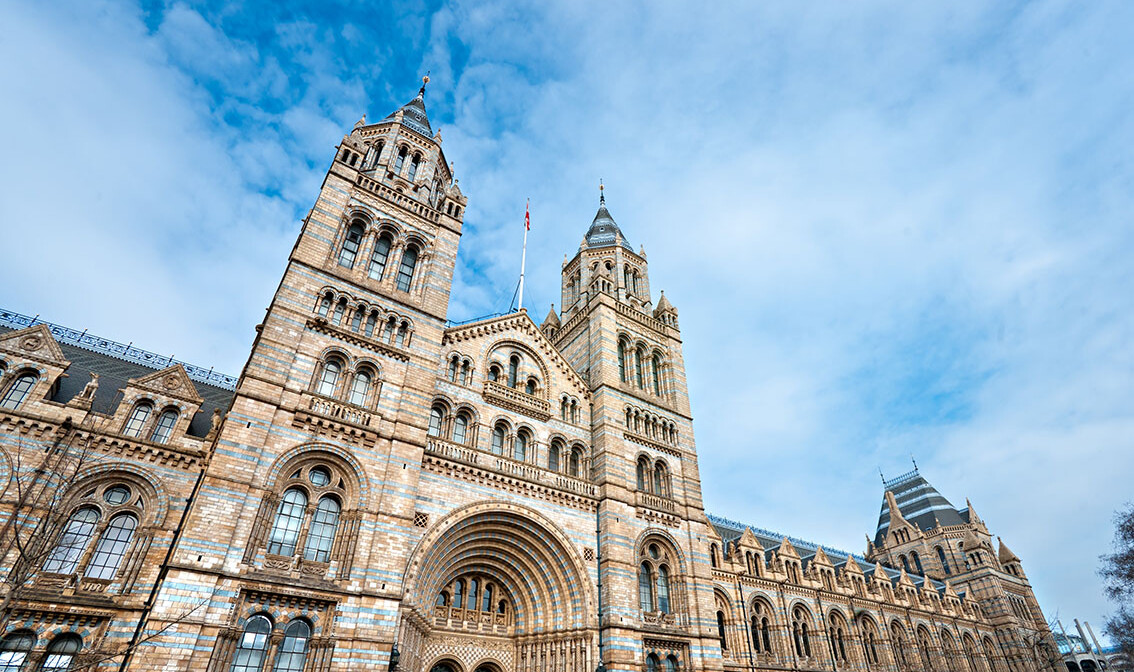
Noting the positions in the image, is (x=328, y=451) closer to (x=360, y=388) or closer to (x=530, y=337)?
(x=360, y=388)

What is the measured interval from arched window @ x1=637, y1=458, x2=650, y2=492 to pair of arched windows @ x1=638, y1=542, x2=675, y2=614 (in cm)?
288

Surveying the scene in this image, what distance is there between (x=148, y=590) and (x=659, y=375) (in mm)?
25422

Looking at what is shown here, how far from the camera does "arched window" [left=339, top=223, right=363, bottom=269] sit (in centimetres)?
2441

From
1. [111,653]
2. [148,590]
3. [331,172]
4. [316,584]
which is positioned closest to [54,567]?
[148,590]

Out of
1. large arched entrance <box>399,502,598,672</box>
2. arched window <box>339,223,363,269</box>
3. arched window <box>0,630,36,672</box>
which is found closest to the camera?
arched window <box>0,630,36,672</box>

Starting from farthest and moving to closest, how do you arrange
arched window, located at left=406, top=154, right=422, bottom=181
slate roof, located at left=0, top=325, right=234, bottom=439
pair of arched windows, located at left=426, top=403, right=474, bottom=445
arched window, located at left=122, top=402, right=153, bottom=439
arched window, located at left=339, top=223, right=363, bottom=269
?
arched window, located at left=406, top=154, right=422, bottom=181
arched window, located at left=339, top=223, right=363, bottom=269
pair of arched windows, located at left=426, top=403, right=474, bottom=445
slate roof, located at left=0, top=325, right=234, bottom=439
arched window, located at left=122, top=402, right=153, bottom=439

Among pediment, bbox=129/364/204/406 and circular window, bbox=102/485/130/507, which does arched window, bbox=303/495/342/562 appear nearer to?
circular window, bbox=102/485/130/507

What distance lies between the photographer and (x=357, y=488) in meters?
19.8

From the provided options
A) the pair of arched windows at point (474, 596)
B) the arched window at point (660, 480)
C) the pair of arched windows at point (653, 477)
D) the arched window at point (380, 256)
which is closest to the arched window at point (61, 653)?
the pair of arched windows at point (474, 596)

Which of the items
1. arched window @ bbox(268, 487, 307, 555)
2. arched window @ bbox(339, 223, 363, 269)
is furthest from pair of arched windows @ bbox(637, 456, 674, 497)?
arched window @ bbox(339, 223, 363, 269)

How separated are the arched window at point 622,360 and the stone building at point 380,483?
12.1 inches

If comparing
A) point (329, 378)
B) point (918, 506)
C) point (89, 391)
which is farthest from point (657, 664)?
point (918, 506)

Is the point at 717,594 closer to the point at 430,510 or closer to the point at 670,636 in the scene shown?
the point at 670,636

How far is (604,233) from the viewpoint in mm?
39125
